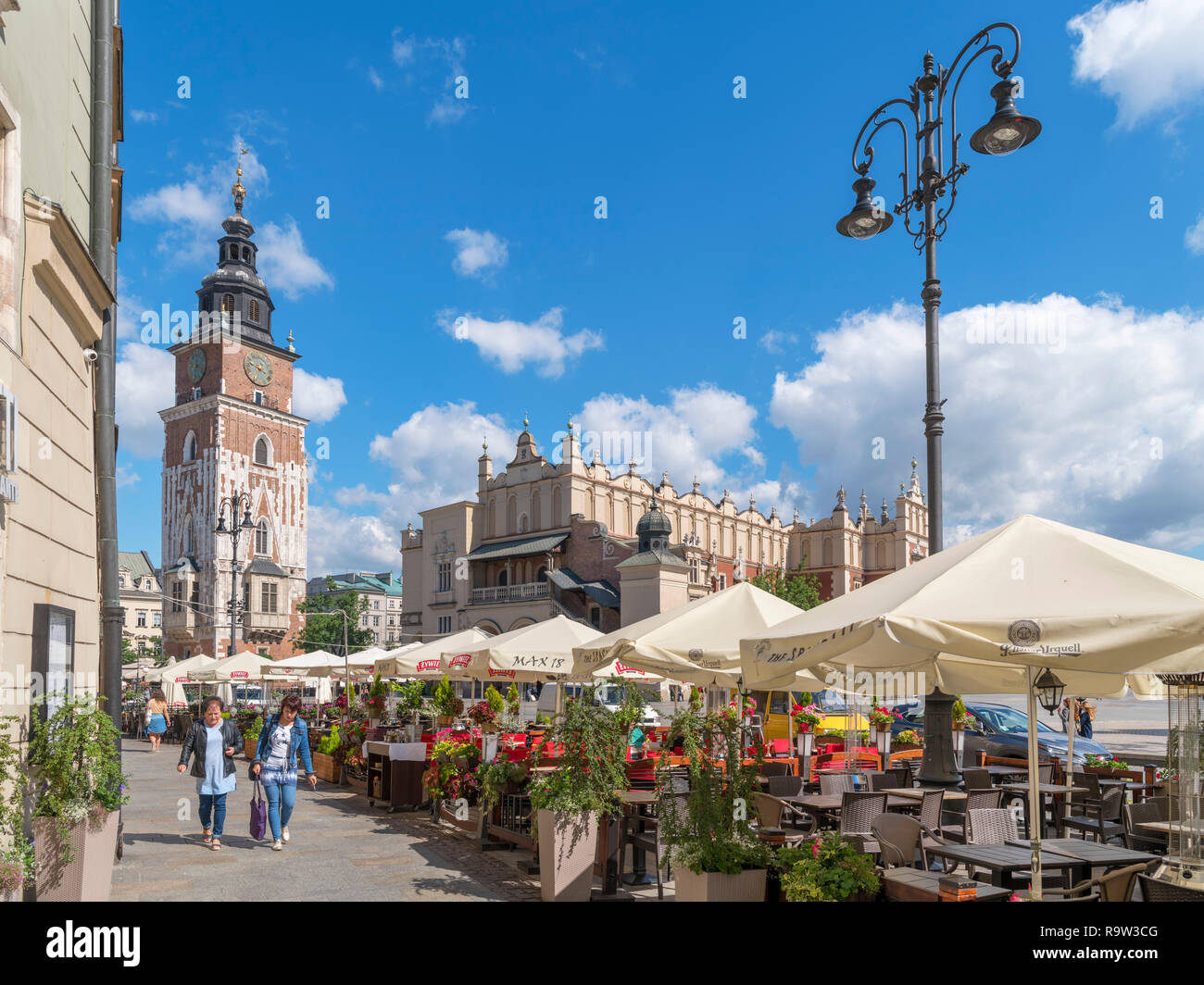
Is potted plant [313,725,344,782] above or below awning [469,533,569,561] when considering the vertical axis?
below

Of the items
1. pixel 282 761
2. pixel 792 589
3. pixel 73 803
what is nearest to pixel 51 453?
pixel 73 803

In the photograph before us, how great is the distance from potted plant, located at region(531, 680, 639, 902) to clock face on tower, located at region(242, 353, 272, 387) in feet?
248

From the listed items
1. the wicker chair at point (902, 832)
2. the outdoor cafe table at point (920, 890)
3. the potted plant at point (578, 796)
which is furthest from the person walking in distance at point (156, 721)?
the outdoor cafe table at point (920, 890)

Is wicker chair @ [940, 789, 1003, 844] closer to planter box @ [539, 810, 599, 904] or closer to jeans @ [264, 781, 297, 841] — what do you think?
planter box @ [539, 810, 599, 904]

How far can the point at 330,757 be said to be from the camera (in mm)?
18312

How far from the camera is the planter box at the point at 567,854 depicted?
25.6 ft

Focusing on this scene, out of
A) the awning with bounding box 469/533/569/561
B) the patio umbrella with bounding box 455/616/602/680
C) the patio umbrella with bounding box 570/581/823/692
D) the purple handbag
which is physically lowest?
the purple handbag

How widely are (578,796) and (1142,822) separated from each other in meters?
4.86

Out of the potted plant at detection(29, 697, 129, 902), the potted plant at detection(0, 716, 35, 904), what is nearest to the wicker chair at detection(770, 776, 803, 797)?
the potted plant at detection(29, 697, 129, 902)

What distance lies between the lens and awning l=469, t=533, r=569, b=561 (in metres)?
55.6

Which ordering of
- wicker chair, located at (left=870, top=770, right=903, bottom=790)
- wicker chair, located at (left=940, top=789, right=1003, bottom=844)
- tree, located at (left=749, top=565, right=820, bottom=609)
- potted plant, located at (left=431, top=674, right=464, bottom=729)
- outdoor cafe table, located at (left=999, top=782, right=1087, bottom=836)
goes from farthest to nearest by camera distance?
tree, located at (left=749, top=565, right=820, bottom=609) → potted plant, located at (left=431, top=674, right=464, bottom=729) → wicker chair, located at (left=870, top=770, right=903, bottom=790) → outdoor cafe table, located at (left=999, top=782, right=1087, bottom=836) → wicker chair, located at (left=940, top=789, right=1003, bottom=844)

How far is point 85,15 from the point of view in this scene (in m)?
9.34

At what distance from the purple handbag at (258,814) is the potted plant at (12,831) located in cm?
467
